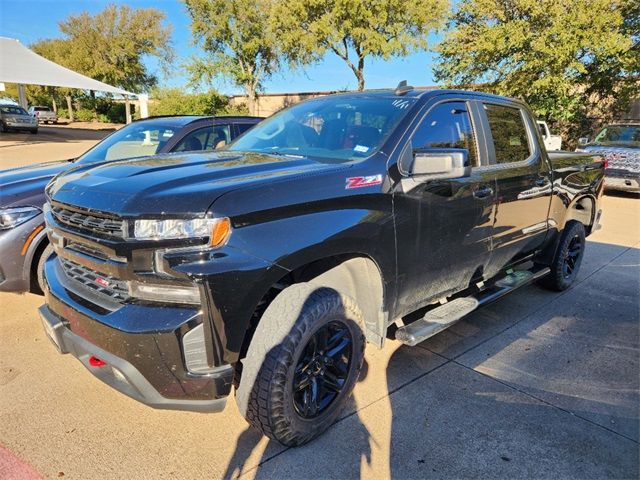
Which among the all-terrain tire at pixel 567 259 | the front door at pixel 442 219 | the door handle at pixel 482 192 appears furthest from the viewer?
the all-terrain tire at pixel 567 259

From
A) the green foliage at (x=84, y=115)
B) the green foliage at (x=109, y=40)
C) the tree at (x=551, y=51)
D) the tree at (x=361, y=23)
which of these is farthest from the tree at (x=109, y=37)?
the tree at (x=551, y=51)

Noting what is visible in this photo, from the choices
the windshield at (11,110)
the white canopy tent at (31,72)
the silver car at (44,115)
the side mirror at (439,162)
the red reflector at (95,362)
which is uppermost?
the white canopy tent at (31,72)

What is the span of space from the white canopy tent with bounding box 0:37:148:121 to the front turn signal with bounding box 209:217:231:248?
2786 centimetres

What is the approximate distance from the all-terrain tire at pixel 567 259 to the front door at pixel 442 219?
5.14 ft

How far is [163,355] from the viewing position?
211 centimetres

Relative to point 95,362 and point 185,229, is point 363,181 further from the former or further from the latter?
point 95,362

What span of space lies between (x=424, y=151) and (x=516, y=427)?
1750 mm

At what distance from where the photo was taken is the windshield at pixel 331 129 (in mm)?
3059

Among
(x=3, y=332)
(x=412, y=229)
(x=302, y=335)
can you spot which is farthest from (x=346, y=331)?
(x=3, y=332)

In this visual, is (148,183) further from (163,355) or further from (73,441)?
(73,441)

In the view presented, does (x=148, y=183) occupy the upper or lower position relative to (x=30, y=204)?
upper

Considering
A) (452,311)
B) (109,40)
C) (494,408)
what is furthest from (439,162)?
(109,40)

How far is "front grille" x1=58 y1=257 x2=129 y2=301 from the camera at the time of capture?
7.48ft

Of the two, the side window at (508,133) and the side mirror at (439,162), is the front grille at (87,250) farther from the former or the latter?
the side window at (508,133)
